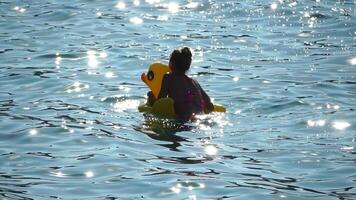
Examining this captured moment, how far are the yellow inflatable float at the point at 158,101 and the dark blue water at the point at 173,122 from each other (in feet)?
0.41

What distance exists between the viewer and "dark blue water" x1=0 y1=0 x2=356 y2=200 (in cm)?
1023

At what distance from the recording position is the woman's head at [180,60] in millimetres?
12805

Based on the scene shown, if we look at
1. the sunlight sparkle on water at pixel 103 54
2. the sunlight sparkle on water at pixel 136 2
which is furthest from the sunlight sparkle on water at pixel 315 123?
the sunlight sparkle on water at pixel 136 2

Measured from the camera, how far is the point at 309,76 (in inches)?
624

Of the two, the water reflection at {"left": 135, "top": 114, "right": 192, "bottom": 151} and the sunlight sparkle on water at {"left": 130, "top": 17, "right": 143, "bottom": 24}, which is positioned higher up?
the sunlight sparkle on water at {"left": 130, "top": 17, "right": 143, "bottom": 24}

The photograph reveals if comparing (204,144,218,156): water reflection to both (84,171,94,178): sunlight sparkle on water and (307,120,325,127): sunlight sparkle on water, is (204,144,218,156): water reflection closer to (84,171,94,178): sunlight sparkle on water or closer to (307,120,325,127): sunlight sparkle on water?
(84,171,94,178): sunlight sparkle on water

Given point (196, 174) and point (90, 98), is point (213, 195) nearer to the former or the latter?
point (196, 174)

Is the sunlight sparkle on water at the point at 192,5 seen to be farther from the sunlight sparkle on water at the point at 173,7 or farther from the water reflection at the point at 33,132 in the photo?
the water reflection at the point at 33,132

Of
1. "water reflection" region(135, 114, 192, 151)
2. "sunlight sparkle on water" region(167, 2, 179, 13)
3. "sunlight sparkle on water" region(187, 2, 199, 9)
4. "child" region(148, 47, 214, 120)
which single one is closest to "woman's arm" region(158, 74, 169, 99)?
"child" region(148, 47, 214, 120)

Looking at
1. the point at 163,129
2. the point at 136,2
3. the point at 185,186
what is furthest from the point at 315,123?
the point at 136,2

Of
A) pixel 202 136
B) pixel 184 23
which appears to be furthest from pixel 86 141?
pixel 184 23

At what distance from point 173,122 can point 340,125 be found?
2110 mm

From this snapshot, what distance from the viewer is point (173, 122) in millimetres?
12734

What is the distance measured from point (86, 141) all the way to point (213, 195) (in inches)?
109
